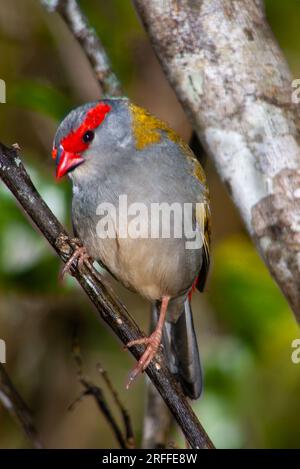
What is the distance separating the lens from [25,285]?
387cm

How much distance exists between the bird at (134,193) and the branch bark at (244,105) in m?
0.18

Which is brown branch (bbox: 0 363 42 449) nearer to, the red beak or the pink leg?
the pink leg

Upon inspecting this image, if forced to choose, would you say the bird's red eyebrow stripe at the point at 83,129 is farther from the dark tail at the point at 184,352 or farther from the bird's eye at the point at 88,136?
the dark tail at the point at 184,352

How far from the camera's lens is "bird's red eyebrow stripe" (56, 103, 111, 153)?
3.15 metres

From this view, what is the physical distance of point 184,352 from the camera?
150 inches

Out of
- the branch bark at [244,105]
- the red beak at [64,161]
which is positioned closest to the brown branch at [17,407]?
the red beak at [64,161]

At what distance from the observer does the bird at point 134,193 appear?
10.5 ft

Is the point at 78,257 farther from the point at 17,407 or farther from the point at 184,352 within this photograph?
the point at 184,352

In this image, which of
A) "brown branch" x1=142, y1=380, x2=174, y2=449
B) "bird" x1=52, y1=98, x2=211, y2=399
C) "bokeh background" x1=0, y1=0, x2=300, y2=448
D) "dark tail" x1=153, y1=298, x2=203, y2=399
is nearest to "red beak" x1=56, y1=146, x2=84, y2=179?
"bird" x1=52, y1=98, x2=211, y2=399

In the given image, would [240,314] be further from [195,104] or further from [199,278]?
[195,104]

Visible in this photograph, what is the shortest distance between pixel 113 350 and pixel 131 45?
211 cm

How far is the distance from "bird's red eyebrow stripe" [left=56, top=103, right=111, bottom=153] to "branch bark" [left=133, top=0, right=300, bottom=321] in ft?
1.22

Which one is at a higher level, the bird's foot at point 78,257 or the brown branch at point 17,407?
the bird's foot at point 78,257
